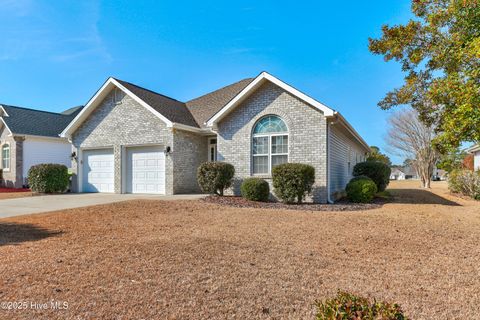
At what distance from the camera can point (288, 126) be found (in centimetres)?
1200

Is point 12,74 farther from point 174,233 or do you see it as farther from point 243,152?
point 174,233

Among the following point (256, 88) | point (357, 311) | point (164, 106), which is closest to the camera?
point (357, 311)

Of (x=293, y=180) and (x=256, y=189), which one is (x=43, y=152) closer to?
(x=256, y=189)

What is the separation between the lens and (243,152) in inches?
506

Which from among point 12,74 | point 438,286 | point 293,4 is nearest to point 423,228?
point 438,286

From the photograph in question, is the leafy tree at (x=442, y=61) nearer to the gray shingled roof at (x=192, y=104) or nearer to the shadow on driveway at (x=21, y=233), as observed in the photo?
the gray shingled roof at (x=192, y=104)

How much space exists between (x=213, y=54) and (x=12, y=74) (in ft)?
34.2

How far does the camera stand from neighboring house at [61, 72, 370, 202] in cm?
1176

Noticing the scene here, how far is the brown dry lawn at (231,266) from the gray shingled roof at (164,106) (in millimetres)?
7936

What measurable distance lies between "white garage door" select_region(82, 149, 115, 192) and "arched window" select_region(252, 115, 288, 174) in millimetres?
8260

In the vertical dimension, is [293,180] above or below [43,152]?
below

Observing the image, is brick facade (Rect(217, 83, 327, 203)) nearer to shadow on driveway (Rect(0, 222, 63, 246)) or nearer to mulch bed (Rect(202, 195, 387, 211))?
mulch bed (Rect(202, 195, 387, 211))

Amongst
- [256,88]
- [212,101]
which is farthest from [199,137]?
[256,88]

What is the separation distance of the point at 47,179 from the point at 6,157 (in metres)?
9.99
